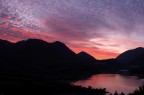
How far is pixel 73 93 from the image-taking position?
79312mm

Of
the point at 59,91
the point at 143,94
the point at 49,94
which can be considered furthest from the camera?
the point at 59,91

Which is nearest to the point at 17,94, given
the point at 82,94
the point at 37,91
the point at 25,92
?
the point at 25,92

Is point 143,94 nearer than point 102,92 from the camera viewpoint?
Yes

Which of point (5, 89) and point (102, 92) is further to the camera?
point (102, 92)

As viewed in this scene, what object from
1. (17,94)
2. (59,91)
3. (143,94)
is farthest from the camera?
(59,91)

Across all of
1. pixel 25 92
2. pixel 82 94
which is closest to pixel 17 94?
pixel 25 92

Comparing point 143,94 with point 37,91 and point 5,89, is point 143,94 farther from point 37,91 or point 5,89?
point 5,89

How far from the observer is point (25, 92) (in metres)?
72.2

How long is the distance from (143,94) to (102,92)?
34.0 meters

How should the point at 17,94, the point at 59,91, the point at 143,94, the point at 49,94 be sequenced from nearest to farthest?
the point at 143,94, the point at 17,94, the point at 49,94, the point at 59,91

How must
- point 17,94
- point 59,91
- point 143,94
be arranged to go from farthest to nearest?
point 59,91 < point 17,94 < point 143,94

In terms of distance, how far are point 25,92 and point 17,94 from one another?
3969 mm

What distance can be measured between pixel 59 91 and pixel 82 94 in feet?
31.3

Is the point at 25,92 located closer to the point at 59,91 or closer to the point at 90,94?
the point at 59,91
